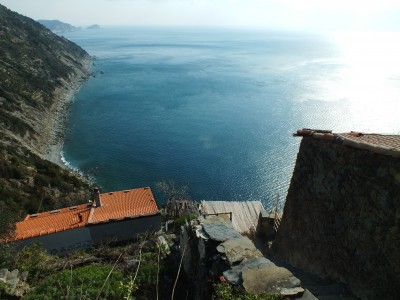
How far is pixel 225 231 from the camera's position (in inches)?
366

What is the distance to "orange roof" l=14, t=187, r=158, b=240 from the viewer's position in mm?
27875

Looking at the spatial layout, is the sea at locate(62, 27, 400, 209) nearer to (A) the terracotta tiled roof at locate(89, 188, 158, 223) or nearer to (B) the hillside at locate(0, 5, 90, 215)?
(B) the hillside at locate(0, 5, 90, 215)

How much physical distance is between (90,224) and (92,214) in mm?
1546

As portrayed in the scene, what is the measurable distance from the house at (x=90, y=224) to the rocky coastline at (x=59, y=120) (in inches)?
1369

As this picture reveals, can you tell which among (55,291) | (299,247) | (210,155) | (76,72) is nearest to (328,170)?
(299,247)

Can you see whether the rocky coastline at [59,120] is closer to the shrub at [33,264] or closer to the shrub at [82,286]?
the shrub at [33,264]

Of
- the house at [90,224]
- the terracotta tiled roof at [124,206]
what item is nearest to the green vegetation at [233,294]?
the house at [90,224]

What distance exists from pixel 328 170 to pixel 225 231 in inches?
139

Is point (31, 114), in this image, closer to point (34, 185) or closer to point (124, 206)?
point (34, 185)

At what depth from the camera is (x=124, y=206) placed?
31016mm

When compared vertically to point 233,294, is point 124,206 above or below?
below

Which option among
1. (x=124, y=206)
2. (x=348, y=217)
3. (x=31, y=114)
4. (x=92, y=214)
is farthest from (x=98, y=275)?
(x=31, y=114)

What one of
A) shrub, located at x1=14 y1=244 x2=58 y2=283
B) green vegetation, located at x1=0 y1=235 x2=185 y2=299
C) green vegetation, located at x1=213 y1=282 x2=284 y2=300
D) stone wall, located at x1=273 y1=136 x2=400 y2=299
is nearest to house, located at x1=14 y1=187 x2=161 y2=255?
shrub, located at x1=14 y1=244 x2=58 y2=283

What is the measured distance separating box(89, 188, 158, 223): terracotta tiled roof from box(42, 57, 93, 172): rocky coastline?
3410 centimetres
